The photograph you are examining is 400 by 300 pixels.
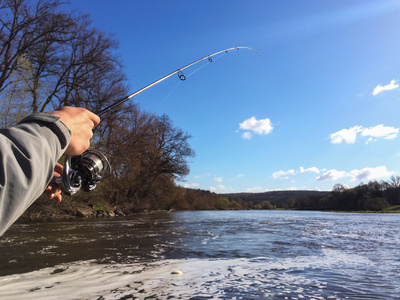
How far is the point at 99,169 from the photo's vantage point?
7.09 ft

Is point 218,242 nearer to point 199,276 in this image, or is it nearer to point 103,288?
point 199,276

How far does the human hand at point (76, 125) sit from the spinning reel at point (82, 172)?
1.79ft

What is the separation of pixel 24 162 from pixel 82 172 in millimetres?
1283

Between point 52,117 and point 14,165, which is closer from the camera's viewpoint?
point 14,165

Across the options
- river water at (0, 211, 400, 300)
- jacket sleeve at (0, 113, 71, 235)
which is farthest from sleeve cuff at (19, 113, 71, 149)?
river water at (0, 211, 400, 300)

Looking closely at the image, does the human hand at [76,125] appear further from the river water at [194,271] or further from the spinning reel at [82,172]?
the river water at [194,271]

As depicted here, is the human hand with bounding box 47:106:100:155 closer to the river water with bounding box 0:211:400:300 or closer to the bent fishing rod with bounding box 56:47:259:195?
the bent fishing rod with bounding box 56:47:259:195

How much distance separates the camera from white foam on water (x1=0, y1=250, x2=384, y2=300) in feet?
13.5

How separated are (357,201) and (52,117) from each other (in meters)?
88.9

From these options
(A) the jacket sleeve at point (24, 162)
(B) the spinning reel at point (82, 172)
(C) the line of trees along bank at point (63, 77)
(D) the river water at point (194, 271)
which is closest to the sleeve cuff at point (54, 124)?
(A) the jacket sleeve at point (24, 162)

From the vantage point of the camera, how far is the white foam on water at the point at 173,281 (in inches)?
162

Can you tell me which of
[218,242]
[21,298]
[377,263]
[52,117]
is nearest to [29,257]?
[21,298]

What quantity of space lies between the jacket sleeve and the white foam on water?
367cm

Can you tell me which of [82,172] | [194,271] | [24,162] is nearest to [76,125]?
[24,162]
